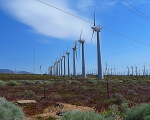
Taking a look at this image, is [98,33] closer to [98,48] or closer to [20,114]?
[98,48]

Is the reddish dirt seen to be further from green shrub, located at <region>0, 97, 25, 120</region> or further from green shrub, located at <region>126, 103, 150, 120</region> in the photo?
green shrub, located at <region>126, 103, 150, 120</region>

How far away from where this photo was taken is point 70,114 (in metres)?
6.53

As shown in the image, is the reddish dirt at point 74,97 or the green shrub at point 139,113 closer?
the green shrub at point 139,113

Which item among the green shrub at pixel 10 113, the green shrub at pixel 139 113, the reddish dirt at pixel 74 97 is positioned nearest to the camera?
the green shrub at pixel 139 113

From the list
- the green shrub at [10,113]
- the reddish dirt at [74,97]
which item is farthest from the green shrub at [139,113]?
the green shrub at [10,113]

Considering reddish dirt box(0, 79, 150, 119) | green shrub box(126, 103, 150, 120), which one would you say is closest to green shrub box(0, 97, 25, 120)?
reddish dirt box(0, 79, 150, 119)

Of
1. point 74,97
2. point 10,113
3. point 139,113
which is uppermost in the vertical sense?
point 139,113

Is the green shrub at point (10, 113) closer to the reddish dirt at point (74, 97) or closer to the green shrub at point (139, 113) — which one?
the reddish dirt at point (74, 97)

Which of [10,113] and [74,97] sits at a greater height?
[10,113]

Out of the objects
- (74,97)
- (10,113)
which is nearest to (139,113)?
(10,113)

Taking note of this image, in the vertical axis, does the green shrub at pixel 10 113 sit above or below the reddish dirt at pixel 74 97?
above

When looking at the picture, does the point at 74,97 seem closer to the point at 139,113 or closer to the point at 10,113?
the point at 10,113

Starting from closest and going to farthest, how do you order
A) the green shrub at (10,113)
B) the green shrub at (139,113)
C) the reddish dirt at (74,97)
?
1. the green shrub at (139,113)
2. the green shrub at (10,113)
3. the reddish dirt at (74,97)

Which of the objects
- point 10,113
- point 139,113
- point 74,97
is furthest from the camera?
point 74,97
